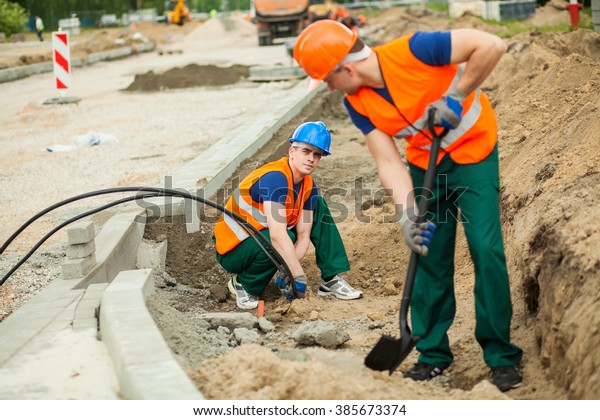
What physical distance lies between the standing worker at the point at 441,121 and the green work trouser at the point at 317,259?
5.75 feet

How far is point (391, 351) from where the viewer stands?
4070mm

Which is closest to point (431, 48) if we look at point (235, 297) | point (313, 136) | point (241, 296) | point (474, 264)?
point (474, 264)

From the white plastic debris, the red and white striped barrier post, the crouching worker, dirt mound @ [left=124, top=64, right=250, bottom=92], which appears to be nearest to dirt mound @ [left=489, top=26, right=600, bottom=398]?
the crouching worker

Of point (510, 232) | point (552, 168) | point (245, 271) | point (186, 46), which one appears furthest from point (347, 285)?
point (186, 46)

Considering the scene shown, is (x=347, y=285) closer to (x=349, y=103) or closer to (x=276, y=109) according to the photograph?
(x=349, y=103)

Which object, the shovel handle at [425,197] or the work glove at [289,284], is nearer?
the shovel handle at [425,197]

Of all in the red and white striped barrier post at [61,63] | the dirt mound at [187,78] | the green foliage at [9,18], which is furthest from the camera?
the green foliage at [9,18]

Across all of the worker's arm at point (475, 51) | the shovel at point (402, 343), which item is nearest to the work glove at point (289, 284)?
the shovel at point (402, 343)

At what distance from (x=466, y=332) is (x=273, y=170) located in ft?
5.23

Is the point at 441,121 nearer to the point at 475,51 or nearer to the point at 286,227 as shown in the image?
the point at 475,51

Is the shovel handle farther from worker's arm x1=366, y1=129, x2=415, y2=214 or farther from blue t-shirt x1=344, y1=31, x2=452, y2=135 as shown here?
blue t-shirt x1=344, y1=31, x2=452, y2=135

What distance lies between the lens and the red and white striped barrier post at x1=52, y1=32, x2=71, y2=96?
1502 centimetres

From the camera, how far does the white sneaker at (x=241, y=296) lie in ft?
19.1

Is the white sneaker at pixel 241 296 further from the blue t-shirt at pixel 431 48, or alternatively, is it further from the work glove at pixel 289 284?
the blue t-shirt at pixel 431 48
